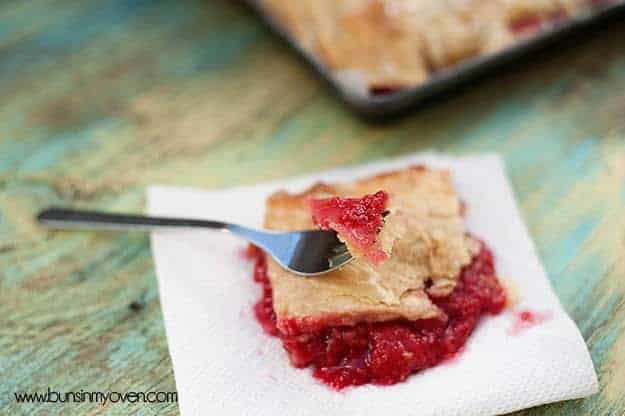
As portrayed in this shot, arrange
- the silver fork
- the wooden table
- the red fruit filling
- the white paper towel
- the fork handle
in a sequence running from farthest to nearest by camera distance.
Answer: the red fruit filling, the fork handle, the wooden table, the silver fork, the white paper towel

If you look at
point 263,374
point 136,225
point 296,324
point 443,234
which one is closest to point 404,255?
point 443,234

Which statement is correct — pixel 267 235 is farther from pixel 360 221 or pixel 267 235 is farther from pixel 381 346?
pixel 381 346

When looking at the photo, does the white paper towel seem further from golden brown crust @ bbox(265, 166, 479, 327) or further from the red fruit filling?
the red fruit filling

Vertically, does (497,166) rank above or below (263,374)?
above

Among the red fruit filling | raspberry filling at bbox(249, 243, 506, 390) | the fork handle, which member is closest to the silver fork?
the fork handle

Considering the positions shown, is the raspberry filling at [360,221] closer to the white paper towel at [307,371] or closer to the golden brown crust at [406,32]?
the white paper towel at [307,371]

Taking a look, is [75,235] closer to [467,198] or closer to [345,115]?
[345,115]

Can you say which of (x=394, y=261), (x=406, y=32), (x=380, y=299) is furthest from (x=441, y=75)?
(x=380, y=299)
